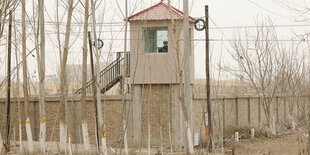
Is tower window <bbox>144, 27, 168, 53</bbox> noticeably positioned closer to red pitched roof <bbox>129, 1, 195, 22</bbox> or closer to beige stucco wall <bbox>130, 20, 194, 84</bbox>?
beige stucco wall <bbox>130, 20, 194, 84</bbox>

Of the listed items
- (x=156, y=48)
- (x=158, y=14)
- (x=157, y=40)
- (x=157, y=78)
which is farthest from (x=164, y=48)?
(x=158, y=14)

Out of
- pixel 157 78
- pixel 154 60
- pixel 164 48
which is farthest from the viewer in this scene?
pixel 164 48

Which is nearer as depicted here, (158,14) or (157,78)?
(157,78)

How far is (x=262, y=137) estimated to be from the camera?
23844mm

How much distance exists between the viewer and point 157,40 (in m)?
20.7

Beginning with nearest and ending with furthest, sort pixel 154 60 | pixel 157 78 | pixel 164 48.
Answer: pixel 154 60 → pixel 157 78 → pixel 164 48

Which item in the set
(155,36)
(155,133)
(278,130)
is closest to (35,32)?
(155,36)

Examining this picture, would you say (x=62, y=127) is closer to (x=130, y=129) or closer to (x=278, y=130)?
(x=130, y=129)

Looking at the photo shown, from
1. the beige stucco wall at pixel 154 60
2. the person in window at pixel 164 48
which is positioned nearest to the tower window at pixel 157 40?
the person in window at pixel 164 48

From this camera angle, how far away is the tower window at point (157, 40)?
67.0 feet

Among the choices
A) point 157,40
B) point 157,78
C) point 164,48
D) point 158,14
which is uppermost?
point 158,14

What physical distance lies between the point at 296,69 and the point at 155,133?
866cm

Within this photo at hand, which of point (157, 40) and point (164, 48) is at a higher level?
point (157, 40)

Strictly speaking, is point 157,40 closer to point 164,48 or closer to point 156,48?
point 156,48
